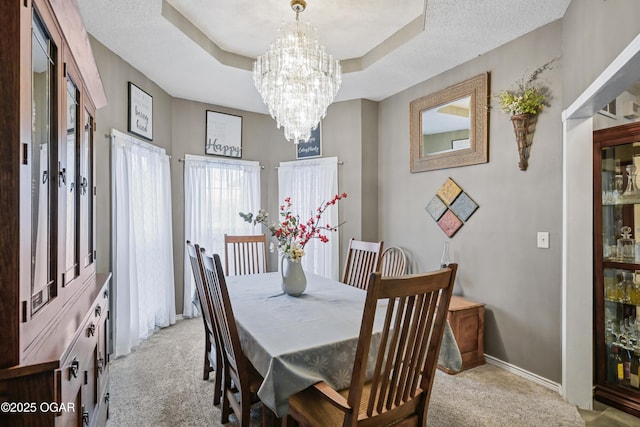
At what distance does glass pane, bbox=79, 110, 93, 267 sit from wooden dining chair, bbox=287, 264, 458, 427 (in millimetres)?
1416

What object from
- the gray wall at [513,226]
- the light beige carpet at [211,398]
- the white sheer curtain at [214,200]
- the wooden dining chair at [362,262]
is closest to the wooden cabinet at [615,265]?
the gray wall at [513,226]

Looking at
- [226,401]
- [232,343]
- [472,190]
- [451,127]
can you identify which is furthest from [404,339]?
[451,127]

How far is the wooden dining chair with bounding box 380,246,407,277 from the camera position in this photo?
12.0 ft

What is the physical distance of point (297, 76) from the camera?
2512 mm

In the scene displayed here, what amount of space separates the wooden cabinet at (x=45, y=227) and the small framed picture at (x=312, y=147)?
2.89 m

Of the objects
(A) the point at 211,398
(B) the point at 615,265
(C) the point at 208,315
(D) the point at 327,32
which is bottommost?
(A) the point at 211,398

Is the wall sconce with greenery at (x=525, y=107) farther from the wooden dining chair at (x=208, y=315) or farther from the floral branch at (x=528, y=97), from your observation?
the wooden dining chair at (x=208, y=315)

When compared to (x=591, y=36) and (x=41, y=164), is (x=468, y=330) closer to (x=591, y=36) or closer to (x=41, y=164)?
(x=591, y=36)

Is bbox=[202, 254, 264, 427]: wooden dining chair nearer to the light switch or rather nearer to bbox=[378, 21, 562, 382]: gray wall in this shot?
bbox=[378, 21, 562, 382]: gray wall

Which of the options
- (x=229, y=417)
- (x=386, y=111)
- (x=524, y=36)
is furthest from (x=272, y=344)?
(x=386, y=111)

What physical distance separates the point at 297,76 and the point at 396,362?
212 centimetres

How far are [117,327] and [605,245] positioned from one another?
3.96 m

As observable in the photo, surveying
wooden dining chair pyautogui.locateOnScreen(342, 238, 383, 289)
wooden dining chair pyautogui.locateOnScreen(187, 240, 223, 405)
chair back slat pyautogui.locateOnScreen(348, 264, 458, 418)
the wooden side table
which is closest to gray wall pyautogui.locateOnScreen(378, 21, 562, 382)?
the wooden side table

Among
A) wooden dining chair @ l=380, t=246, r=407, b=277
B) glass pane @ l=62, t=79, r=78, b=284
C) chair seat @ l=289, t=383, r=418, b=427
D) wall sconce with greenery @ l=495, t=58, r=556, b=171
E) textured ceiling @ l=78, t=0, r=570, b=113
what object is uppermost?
textured ceiling @ l=78, t=0, r=570, b=113
